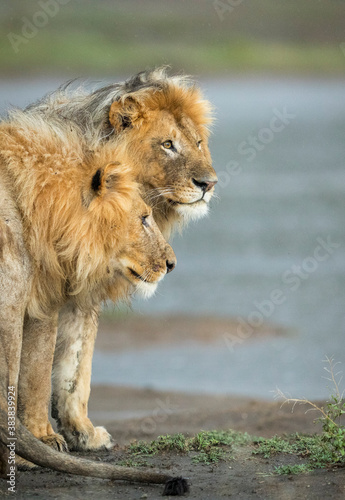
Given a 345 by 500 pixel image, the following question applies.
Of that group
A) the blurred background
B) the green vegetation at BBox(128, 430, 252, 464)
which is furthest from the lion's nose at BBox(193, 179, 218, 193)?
the blurred background

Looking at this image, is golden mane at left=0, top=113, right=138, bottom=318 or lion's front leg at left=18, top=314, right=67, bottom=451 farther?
lion's front leg at left=18, top=314, right=67, bottom=451

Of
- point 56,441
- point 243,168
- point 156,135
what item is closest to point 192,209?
point 156,135

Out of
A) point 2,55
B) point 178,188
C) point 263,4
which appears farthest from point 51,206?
point 263,4

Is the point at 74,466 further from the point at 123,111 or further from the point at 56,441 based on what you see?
the point at 123,111

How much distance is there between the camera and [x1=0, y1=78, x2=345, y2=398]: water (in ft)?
30.7

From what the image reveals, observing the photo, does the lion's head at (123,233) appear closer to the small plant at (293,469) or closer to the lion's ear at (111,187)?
the lion's ear at (111,187)

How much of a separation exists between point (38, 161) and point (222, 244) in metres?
10.9

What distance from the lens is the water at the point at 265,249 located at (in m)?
9.34

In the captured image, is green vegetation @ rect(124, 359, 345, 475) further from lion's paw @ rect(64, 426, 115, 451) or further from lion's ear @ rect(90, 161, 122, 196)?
lion's ear @ rect(90, 161, 122, 196)

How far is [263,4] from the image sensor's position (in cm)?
2317

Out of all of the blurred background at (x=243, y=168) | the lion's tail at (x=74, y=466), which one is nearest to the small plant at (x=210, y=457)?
the lion's tail at (x=74, y=466)

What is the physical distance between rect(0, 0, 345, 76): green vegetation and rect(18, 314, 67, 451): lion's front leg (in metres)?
15.0

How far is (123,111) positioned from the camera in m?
4.60

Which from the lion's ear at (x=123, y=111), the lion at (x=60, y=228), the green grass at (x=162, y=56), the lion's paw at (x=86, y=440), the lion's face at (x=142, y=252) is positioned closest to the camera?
the lion at (x=60, y=228)
